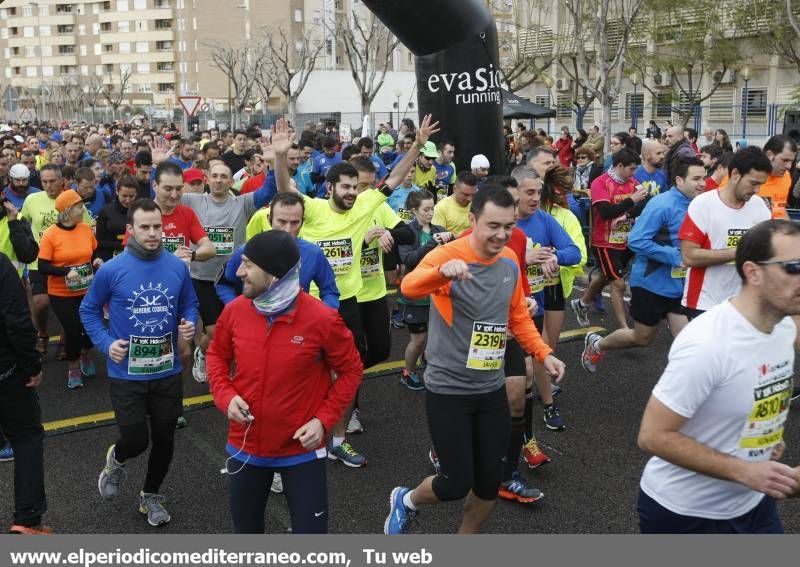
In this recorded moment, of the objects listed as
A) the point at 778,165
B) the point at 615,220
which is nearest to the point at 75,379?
the point at 615,220

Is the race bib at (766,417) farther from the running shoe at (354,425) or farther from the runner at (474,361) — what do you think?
the running shoe at (354,425)

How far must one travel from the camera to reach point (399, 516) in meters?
4.46

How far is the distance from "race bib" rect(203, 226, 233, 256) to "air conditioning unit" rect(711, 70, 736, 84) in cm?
3141

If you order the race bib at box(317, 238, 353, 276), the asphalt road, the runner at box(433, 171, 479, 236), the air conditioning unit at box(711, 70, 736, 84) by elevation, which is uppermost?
the air conditioning unit at box(711, 70, 736, 84)

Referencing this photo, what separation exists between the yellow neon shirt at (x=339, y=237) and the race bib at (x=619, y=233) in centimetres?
365

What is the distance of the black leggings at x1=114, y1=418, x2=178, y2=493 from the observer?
4.77 meters

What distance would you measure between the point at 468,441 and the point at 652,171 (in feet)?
20.1

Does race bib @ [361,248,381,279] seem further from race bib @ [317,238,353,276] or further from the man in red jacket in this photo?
the man in red jacket

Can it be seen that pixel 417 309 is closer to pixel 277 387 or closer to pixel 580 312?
pixel 580 312

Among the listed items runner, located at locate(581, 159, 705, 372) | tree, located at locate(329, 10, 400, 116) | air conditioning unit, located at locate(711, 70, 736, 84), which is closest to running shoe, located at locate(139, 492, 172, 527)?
runner, located at locate(581, 159, 705, 372)

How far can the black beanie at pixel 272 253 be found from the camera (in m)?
3.55

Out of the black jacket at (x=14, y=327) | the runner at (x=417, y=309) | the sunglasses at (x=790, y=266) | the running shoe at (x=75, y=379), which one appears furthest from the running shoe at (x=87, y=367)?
the sunglasses at (x=790, y=266)

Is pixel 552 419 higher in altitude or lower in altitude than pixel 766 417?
lower
